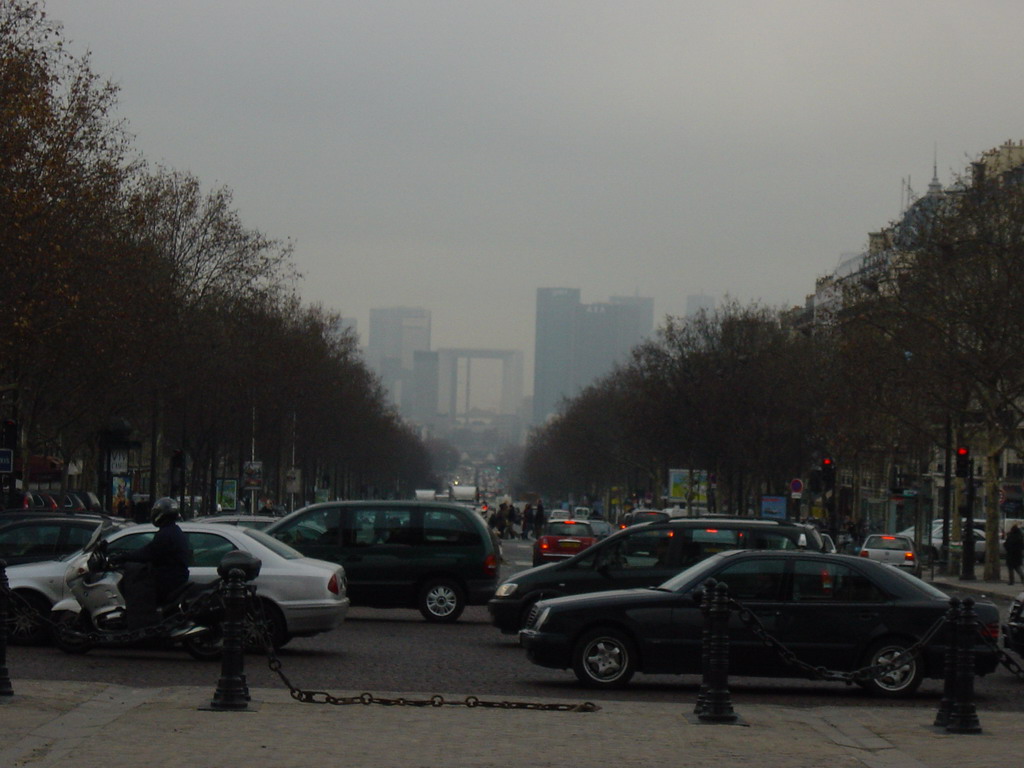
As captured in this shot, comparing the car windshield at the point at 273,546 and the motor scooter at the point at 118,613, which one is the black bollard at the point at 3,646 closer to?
the motor scooter at the point at 118,613

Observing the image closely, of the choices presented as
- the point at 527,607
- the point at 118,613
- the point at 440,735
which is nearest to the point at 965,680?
the point at 440,735

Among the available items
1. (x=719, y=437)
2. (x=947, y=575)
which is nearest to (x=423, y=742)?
(x=947, y=575)

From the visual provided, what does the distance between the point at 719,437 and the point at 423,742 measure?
6803 centimetres

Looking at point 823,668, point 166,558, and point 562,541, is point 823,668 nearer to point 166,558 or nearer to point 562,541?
point 166,558

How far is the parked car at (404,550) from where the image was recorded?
25.2m

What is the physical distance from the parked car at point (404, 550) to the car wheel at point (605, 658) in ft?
28.7

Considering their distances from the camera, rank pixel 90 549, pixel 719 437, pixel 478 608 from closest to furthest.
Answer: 1. pixel 90 549
2. pixel 478 608
3. pixel 719 437

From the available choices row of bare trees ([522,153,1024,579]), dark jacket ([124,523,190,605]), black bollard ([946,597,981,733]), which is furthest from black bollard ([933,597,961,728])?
row of bare trees ([522,153,1024,579])

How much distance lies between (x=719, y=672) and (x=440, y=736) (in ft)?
8.30

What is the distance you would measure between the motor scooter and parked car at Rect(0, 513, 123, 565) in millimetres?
2188

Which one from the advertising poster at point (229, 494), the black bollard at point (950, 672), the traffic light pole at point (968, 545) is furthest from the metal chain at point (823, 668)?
the advertising poster at point (229, 494)

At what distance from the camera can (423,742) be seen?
12.1 meters

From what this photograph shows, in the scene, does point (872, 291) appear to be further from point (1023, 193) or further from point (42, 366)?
point (42, 366)

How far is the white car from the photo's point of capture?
62.3 feet
